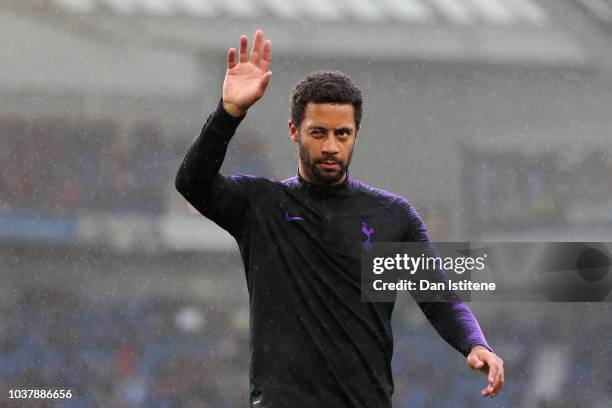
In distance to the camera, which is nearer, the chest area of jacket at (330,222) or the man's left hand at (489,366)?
the man's left hand at (489,366)

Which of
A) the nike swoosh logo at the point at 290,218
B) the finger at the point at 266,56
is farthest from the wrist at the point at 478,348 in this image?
the finger at the point at 266,56

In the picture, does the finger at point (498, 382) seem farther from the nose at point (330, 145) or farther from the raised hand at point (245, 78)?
the raised hand at point (245, 78)

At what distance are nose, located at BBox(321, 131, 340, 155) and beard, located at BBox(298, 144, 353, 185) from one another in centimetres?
2

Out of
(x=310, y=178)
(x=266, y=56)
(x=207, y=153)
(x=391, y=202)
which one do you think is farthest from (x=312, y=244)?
(x=266, y=56)

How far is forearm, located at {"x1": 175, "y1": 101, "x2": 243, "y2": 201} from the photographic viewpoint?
2.78 m

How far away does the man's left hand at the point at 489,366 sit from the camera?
9.13ft

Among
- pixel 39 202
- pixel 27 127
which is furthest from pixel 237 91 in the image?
pixel 27 127

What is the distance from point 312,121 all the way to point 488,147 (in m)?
12.0

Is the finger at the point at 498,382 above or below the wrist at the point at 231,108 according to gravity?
below

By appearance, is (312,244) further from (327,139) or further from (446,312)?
(446,312)

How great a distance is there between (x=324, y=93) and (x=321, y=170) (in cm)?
24

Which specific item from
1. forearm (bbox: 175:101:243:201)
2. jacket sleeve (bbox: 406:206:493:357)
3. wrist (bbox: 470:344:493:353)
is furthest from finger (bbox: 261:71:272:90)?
wrist (bbox: 470:344:493:353)

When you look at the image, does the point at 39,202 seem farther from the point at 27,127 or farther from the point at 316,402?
the point at 316,402

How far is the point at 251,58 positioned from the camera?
9.57ft
